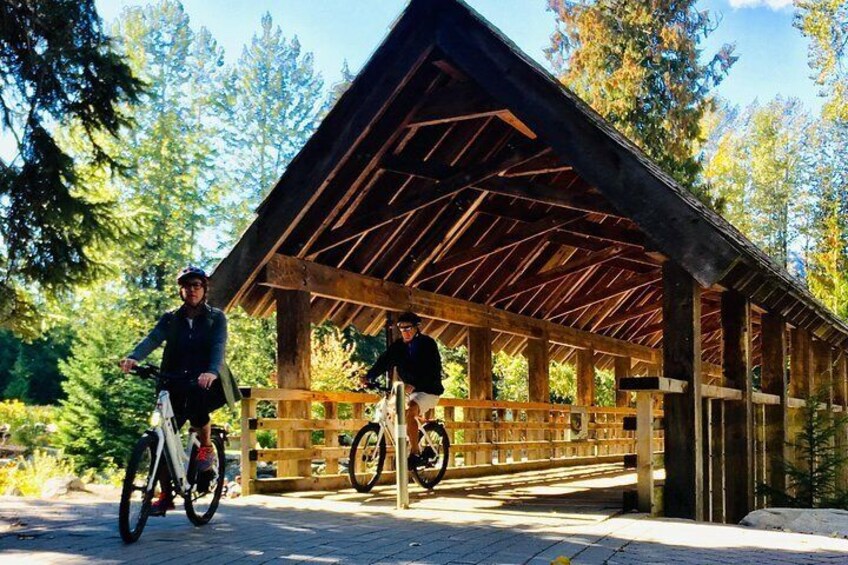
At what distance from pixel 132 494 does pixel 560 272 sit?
29.3ft

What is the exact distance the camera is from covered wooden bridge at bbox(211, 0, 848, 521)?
29.7ft

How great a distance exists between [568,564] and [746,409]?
608 centimetres

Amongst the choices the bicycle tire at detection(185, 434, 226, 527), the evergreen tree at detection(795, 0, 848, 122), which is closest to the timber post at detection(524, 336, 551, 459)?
the bicycle tire at detection(185, 434, 226, 527)

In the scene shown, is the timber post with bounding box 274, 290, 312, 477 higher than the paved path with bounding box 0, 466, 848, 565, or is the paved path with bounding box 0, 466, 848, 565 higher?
the timber post with bounding box 274, 290, 312, 477

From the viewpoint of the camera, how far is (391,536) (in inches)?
268

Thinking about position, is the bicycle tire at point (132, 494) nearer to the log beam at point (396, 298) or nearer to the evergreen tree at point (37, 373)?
the log beam at point (396, 298)

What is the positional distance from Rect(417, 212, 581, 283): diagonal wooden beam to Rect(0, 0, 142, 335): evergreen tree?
4380 millimetres

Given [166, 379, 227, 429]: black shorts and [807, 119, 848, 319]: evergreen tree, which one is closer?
[166, 379, 227, 429]: black shorts

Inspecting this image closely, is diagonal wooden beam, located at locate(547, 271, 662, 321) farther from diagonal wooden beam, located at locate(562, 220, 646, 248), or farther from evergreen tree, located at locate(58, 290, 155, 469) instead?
evergreen tree, located at locate(58, 290, 155, 469)

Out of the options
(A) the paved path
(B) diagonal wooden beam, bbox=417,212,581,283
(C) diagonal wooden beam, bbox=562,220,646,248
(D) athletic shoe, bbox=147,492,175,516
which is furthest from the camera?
(B) diagonal wooden beam, bbox=417,212,581,283

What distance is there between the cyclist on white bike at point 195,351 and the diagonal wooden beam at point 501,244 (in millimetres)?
5715

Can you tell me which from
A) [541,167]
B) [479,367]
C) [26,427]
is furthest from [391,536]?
[26,427]

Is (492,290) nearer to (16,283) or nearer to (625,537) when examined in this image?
(16,283)

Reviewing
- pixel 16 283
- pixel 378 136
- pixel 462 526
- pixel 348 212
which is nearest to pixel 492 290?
pixel 348 212
